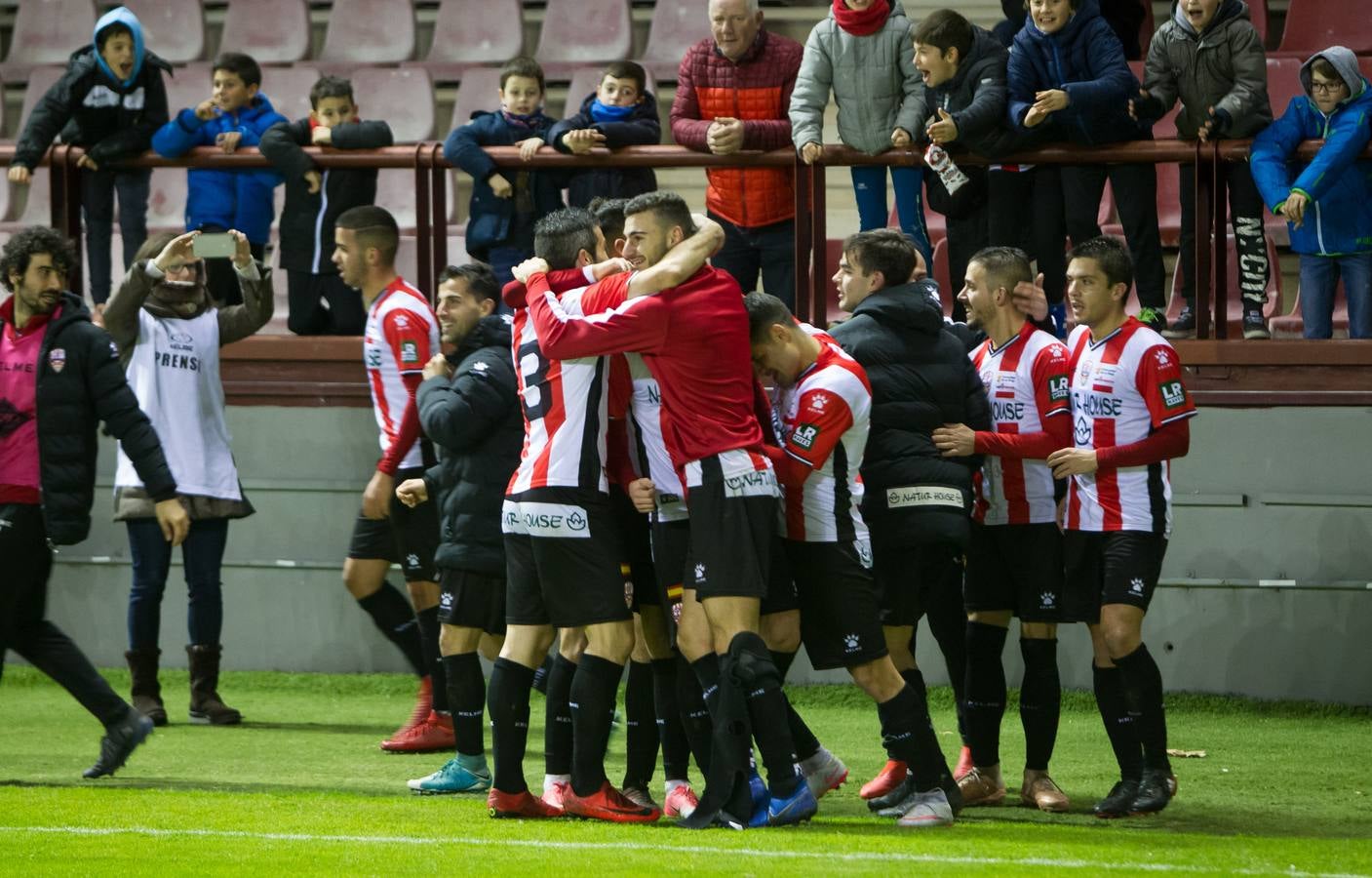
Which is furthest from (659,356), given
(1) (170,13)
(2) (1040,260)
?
(1) (170,13)

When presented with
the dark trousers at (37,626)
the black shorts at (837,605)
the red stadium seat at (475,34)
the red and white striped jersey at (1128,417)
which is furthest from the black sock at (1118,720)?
the red stadium seat at (475,34)

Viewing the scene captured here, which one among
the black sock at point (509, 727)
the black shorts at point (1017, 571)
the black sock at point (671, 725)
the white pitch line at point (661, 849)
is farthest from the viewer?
the black shorts at point (1017, 571)

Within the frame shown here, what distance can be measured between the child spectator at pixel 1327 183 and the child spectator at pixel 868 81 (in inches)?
60.3

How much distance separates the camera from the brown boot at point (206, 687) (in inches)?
320

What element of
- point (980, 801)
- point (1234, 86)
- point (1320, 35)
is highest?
point (1320, 35)

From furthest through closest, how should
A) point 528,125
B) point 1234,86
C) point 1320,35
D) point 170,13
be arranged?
point 170,13
point 1320,35
point 528,125
point 1234,86

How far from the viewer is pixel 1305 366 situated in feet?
26.6

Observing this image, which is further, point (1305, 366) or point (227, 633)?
point (227, 633)

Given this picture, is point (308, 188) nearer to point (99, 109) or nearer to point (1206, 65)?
point (99, 109)

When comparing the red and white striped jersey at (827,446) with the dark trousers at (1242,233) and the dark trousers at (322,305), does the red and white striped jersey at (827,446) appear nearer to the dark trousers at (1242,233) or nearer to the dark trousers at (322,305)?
the dark trousers at (1242,233)

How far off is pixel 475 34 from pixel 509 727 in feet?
24.8

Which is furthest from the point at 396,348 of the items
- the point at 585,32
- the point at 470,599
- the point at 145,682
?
the point at 585,32

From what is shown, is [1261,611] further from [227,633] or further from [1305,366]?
[227,633]

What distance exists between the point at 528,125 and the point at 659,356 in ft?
11.7
